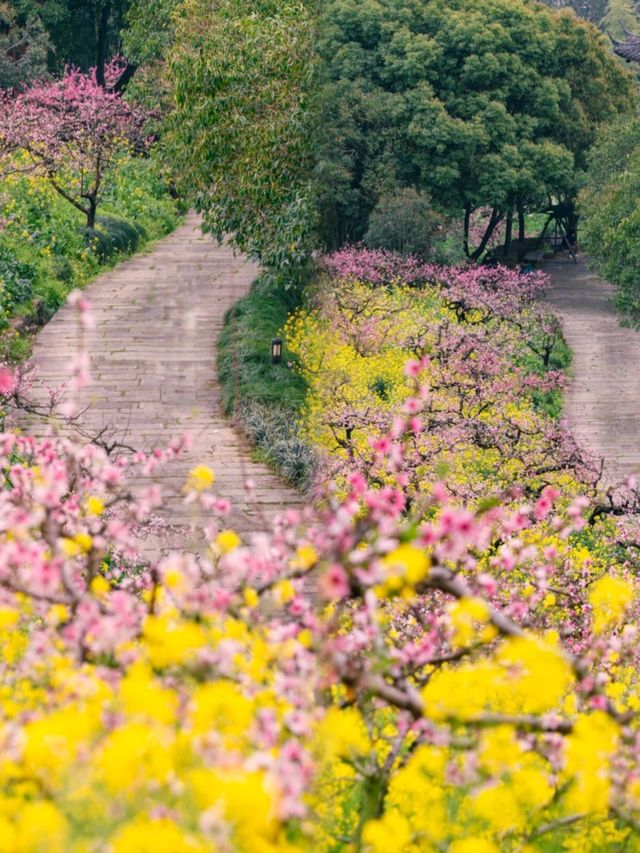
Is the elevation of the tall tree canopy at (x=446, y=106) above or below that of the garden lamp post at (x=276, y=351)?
above

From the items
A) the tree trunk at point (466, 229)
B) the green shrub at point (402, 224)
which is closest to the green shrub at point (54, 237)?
the green shrub at point (402, 224)

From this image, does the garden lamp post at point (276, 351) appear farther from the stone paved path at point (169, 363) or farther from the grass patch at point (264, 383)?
the stone paved path at point (169, 363)

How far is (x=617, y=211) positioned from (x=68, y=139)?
12989 millimetres

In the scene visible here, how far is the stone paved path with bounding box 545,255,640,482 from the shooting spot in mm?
19422

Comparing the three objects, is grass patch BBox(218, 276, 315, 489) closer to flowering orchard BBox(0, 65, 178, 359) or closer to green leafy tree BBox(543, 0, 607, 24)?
flowering orchard BBox(0, 65, 178, 359)

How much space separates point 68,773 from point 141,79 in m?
30.1

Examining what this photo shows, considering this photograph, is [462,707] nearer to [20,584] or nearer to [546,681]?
[546,681]

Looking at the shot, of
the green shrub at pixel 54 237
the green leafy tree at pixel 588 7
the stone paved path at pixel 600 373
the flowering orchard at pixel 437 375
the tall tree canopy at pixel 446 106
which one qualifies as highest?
the green leafy tree at pixel 588 7

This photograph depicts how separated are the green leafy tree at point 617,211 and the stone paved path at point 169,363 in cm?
775

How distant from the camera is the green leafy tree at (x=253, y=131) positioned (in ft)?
63.7

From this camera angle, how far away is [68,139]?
2661 centimetres

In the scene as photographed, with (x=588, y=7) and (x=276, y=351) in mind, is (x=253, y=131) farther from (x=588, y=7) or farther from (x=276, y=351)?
(x=588, y=7)

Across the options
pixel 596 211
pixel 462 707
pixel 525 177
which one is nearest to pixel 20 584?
pixel 462 707

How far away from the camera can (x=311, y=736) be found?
12.0 ft
